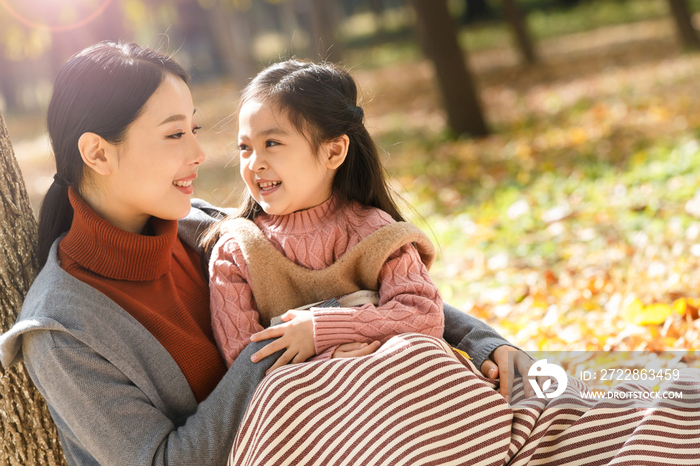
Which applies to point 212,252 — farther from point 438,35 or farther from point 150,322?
point 438,35

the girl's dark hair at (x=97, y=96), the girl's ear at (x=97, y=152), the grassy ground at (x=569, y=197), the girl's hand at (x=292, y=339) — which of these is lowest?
the grassy ground at (x=569, y=197)

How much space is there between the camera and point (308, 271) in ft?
7.30

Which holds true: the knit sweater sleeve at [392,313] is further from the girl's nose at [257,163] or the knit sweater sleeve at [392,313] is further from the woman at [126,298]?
the girl's nose at [257,163]

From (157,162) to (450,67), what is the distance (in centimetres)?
794

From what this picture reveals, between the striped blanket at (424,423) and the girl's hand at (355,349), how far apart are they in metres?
0.09

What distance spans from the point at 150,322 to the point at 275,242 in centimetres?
53

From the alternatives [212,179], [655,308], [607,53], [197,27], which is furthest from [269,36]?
[655,308]

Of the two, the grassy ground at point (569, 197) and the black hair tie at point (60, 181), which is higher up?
the black hair tie at point (60, 181)

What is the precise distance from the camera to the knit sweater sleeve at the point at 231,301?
2.09 meters

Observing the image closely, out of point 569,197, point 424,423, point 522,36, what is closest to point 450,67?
point 569,197

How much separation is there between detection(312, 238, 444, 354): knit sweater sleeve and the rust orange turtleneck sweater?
419 millimetres

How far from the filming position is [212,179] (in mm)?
10742

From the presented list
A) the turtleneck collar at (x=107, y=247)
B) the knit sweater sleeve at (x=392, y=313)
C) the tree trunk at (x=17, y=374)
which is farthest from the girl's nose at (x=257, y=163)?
the tree trunk at (x=17, y=374)

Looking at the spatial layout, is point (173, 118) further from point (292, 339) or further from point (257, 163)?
point (292, 339)
